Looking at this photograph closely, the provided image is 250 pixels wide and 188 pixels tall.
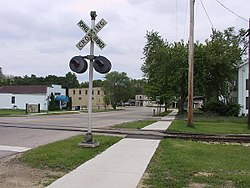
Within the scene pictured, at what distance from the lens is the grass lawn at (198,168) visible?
21.3 feet

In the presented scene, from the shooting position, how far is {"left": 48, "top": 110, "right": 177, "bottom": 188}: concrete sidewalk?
6203 mm

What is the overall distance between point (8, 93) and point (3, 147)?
57509mm

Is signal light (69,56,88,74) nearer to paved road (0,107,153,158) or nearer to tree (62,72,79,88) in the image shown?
paved road (0,107,153,158)

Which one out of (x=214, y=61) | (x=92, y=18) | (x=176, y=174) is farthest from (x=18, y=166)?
(x=214, y=61)

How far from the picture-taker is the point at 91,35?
10.2m

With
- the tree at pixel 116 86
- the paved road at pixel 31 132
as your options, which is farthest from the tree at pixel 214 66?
the tree at pixel 116 86

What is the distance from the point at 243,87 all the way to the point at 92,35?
37.8 m

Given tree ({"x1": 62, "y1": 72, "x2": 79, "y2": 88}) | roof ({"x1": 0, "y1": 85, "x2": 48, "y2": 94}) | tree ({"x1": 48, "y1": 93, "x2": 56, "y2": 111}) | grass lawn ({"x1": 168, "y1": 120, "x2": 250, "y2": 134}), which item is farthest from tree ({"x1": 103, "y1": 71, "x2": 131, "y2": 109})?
grass lawn ({"x1": 168, "y1": 120, "x2": 250, "y2": 134})

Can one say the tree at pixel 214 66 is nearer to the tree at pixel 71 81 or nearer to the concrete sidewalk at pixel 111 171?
the concrete sidewalk at pixel 111 171

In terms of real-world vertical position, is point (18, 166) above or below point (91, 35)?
below

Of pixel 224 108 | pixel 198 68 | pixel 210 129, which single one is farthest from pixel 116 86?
pixel 210 129

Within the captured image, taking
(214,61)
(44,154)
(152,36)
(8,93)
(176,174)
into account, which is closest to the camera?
(176,174)

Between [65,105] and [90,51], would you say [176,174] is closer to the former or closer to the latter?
[90,51]

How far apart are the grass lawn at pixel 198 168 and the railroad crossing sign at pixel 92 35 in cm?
365
